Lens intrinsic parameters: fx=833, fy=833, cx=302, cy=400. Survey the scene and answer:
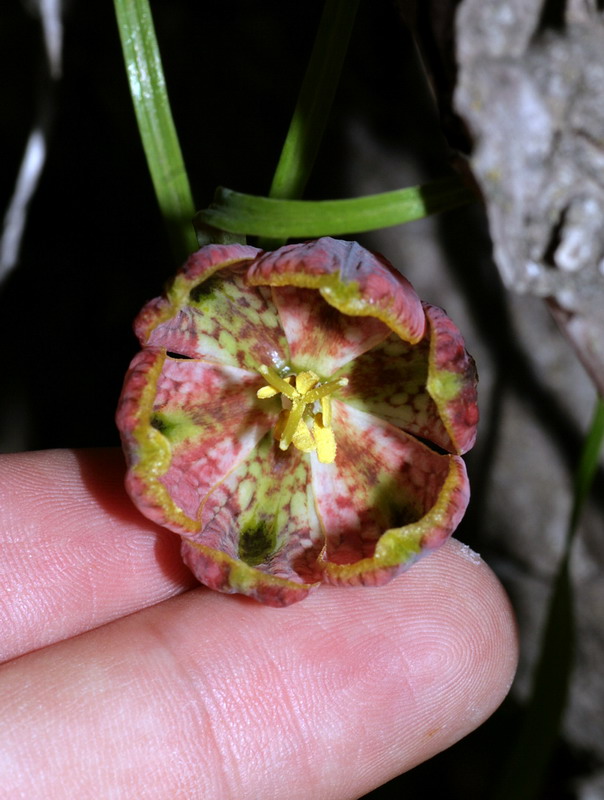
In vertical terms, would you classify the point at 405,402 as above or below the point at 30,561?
above

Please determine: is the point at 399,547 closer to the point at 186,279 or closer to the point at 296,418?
the point at 296,418

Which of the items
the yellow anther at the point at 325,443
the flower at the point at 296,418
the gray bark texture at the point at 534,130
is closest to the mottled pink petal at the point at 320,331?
the flower at the point at 296,418

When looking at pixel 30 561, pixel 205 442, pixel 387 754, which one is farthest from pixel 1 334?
pixel 387 754

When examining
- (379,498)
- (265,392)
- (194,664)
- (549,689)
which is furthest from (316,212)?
(549,689)

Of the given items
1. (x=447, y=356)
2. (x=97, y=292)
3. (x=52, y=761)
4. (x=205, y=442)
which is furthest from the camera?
(x=97, y=292)

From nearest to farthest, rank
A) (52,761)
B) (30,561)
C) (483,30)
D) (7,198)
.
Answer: (483,30) < (52,761) < (30,561) < (7,198)

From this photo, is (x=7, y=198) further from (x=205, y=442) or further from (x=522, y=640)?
(x=522, y=640)

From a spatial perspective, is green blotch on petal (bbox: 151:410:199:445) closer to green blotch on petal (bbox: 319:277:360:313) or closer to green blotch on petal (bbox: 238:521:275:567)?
green blotch on petal (bbox: 238:521:275:567)

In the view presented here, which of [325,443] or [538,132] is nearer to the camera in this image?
[538,132]
